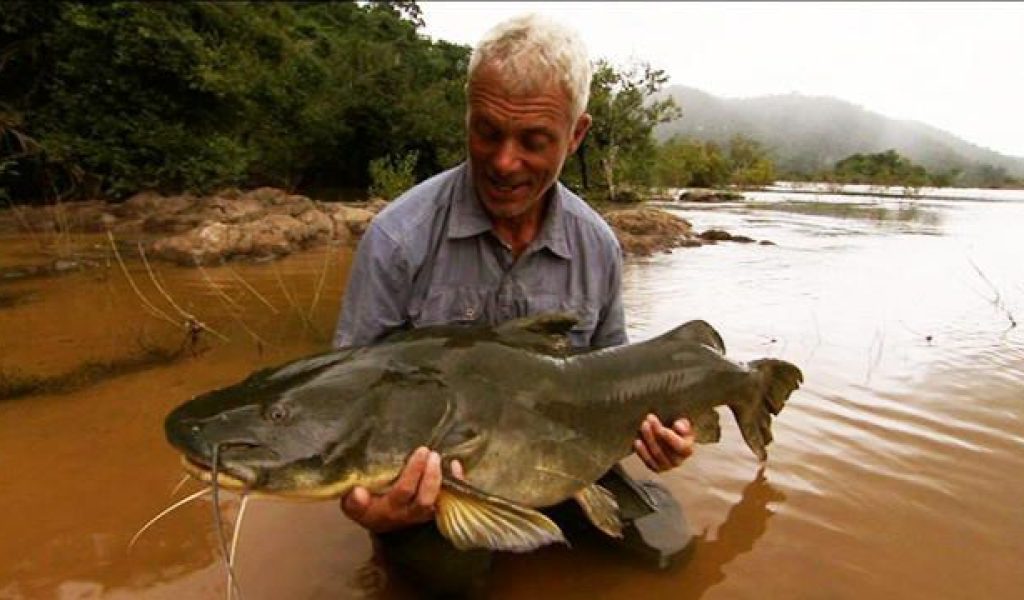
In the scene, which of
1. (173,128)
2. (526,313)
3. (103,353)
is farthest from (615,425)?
(173,128)

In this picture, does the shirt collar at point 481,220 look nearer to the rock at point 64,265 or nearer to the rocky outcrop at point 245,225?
the rocky outcrop at point 245,225

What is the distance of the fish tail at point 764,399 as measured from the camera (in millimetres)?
2648

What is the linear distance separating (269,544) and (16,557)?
88cm

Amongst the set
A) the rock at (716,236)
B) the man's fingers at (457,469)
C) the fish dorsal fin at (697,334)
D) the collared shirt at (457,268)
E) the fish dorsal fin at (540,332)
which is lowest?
the rock at (716,236)

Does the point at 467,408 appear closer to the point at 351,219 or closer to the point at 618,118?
the point at 351,219

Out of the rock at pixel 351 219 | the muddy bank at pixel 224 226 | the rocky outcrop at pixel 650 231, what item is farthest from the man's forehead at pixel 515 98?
the rock at pixel 351 219

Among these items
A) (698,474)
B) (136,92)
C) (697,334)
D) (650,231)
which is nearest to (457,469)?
(697,334)

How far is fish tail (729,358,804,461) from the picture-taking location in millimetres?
2648

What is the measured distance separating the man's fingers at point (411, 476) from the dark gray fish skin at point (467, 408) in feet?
0.09

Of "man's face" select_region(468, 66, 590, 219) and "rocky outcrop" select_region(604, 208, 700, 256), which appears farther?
"rocky outcrop" select_region(604, 208, 700, 256)

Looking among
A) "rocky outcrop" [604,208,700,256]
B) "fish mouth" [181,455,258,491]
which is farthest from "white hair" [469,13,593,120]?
"rocky outcrop" [604,208,700,256]

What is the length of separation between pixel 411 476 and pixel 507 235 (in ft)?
3.91

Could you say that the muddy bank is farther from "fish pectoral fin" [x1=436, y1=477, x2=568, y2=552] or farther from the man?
"fish pectoral fin" [x1=436, y1=477, x2=568, y2=552]

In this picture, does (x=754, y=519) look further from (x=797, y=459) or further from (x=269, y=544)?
(x=269, y=544)
